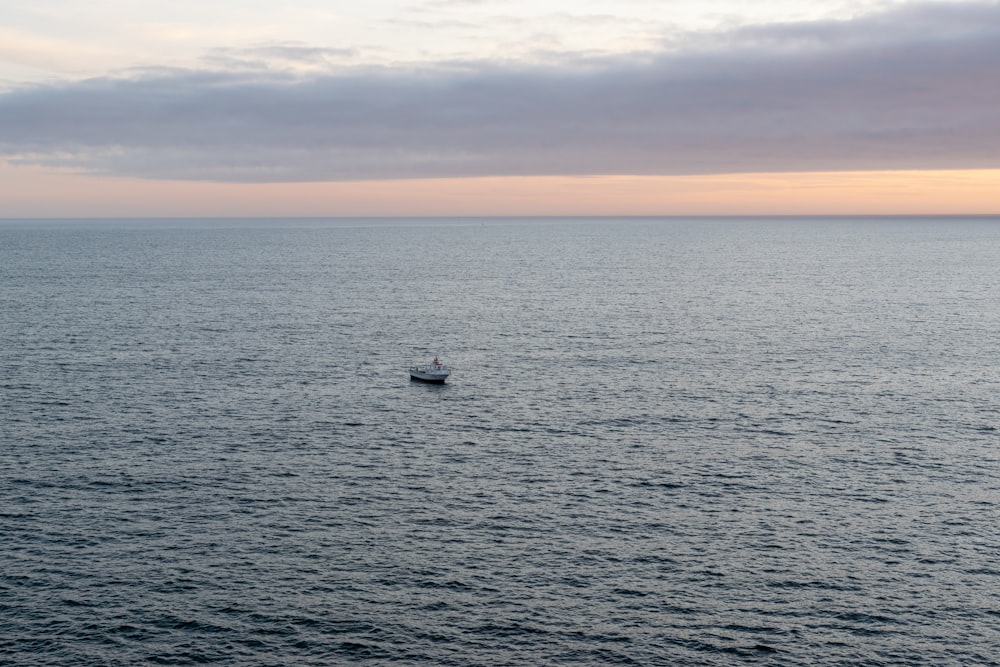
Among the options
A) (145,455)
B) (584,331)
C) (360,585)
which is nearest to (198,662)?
(360,585)

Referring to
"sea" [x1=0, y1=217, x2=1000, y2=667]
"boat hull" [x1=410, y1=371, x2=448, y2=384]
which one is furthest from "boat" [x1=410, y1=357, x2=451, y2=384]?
"sea" [x1=0, y1=217, x2=1000, y2=667]

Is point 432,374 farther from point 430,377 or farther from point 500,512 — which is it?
point 500,512

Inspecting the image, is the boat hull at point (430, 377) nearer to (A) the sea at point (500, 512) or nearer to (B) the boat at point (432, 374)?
(B) the boat at point (432, 374)

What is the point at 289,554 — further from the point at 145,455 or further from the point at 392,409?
the point at 392,409

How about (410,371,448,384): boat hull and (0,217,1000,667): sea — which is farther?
(410,371,448,384): boat hull

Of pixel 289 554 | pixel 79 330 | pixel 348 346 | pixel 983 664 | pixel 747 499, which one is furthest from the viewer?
pixel 79 330

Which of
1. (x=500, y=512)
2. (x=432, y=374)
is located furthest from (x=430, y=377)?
(x=500, y=512)

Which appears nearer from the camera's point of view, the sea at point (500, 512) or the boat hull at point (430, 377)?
the sea at point (500, 512)

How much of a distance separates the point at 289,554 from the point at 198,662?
15.8 m

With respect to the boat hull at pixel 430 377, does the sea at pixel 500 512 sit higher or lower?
lower

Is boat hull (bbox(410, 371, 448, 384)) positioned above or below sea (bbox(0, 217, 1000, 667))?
above

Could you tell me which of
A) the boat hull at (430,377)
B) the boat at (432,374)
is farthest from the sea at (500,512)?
the boat at (432,374)

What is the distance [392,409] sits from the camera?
12350 centimetres

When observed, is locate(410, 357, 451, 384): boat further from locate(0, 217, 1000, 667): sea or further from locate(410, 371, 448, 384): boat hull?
locate(0, 217, 1000, 667): sea
